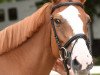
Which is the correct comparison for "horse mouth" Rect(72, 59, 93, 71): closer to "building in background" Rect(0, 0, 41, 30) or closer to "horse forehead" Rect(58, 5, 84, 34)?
"horse forehead" Rect(58, 5, 84, 34)

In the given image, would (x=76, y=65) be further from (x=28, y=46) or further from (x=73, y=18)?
(x=28, y=46)

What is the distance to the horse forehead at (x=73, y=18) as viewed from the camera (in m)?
4.94

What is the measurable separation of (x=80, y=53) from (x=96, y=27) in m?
22.1

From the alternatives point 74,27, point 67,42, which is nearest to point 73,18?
point 74,27

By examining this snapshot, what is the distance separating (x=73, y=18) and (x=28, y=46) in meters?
0.76

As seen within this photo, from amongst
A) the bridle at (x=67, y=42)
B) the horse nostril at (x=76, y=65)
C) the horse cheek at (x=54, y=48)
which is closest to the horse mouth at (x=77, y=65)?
the horse nostril at (x=76, y=65)

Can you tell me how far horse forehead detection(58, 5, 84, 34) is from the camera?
4.94 metres

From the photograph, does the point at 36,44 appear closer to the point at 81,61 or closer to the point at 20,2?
the point at 81,61

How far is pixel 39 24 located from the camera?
17.6 feet

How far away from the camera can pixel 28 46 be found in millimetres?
5438

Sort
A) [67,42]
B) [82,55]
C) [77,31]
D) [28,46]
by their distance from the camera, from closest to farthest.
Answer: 1. [82,55]
2. [77,31]
3. [67,42]
4. [28,46]

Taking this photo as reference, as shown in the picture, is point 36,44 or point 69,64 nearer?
point 69,64

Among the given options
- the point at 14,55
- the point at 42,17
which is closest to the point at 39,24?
the point at 42,17

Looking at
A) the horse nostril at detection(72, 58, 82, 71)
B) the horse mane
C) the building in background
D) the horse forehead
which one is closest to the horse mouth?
the horse nostril at detection(72, 58, 82, 71)
